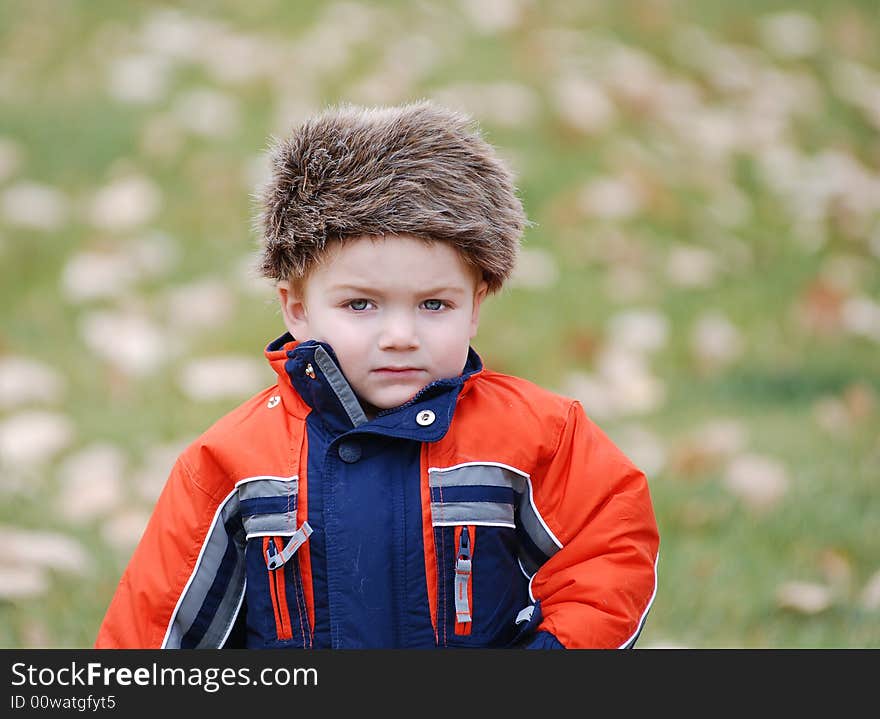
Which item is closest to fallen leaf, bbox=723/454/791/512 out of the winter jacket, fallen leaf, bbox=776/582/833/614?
fallen leaf, bbox=776/582/833/614

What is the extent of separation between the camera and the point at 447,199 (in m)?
1.90

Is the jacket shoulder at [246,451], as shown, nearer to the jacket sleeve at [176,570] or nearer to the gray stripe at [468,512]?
the jacket sleeve at [176,570]

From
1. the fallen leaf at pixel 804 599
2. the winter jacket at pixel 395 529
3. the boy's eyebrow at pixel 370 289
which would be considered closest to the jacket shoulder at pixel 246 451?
the winter jacket at pixel 395 529

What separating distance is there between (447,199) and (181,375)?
7.32 feet

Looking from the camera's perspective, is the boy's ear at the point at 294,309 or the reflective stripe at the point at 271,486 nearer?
the reflective stripe at the point at 271,486

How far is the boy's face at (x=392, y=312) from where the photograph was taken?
6.20ft

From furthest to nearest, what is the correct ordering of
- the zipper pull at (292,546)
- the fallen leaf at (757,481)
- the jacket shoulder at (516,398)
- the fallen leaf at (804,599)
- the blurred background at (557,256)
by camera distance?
the fallen leaf at (757,481) → the blurred background at (557,256) → the fallen leaf at (804,599) → the jacket shoulder at (516,398) → the zipper pull at (292,546)

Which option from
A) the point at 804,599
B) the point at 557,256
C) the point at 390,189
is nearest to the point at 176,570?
the point at 390,189

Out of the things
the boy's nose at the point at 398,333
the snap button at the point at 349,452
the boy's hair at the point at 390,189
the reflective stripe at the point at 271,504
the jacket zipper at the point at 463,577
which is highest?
the boy's hair at the point at 390,189

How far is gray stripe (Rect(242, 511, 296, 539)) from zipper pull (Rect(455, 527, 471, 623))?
255 millimetres

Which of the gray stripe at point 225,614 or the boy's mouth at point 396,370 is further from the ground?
the boy's mouth at point 396,370

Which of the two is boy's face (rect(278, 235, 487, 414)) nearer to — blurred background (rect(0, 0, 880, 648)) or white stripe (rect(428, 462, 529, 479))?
white stripe (rect(428, 462, 529, 479))

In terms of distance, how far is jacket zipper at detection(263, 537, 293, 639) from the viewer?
74.7 inches

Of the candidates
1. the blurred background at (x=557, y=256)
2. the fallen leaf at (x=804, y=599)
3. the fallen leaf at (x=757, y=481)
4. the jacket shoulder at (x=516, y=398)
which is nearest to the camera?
the jacket shoulder at (x=516, y=398)
